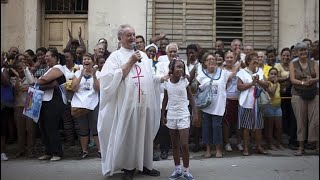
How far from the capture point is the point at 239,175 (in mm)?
6797

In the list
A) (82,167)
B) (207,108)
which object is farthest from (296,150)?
(82,167)

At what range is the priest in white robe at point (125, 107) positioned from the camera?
6336 millimetres

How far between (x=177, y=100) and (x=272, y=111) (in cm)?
257

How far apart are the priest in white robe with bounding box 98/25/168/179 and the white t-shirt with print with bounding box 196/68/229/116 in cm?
148

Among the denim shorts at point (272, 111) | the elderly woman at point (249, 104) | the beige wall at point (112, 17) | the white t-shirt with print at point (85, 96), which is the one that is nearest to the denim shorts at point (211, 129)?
the elderly woman at point (249, 104)

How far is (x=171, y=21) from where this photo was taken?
11031 mm

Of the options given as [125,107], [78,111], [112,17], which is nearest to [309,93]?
[125,107]

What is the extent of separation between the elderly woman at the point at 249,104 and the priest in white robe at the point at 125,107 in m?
2.03

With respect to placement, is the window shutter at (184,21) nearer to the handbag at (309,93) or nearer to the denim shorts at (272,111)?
the denim shorts at (272,111)

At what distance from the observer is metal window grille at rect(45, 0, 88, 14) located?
11.2 m

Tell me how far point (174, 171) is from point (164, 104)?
94cm

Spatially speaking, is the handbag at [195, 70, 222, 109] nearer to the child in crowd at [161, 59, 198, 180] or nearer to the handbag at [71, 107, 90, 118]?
the child in crowd at [161, 59, 198, 180]

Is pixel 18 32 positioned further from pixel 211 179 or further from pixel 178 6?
pixel 211 179

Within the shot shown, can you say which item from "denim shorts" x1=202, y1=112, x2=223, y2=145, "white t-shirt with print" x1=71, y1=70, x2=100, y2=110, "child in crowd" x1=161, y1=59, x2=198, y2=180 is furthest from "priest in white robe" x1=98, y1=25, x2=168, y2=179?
"denim shorts" x1=202, y1=112, x2=223, y2=145
